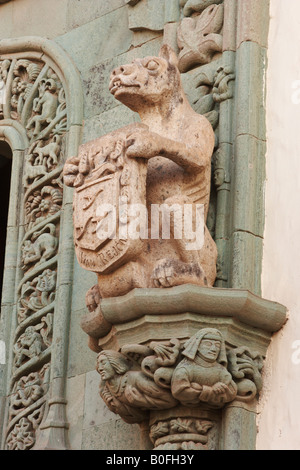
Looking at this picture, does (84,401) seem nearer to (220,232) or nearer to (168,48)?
(220,232)

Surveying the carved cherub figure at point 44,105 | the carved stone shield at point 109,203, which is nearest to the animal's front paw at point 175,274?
the carved stone shield at point 109,203

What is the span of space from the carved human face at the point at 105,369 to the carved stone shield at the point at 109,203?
0.38m

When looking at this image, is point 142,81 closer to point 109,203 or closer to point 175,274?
point 109,203

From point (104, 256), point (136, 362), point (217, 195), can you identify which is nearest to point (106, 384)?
point (136, 362)

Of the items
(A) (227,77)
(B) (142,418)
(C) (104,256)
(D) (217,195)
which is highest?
(A) (227,77)

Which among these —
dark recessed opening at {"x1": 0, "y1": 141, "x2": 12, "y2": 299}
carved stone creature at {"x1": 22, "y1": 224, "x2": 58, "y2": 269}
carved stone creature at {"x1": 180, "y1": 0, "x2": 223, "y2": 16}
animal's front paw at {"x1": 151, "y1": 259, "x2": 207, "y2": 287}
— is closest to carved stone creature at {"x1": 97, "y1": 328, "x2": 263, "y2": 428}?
animal's front paw at {"x1": 151, "y1": 259, "x2": 207, "y2": 287}

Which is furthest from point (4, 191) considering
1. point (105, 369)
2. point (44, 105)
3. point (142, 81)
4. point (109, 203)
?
point (105, 369)

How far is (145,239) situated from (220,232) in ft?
1.42

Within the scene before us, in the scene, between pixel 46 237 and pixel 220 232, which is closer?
pixel 220 232

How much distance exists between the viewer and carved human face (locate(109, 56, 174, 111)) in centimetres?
652

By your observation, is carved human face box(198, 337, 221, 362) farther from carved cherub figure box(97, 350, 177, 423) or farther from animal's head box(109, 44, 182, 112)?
animal's head box(109, 44, 182, 112)

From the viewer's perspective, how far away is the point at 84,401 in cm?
693

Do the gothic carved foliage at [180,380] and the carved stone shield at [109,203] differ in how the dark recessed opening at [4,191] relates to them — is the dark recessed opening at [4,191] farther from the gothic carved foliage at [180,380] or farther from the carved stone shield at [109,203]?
the gothic carved foliage at [180,380]

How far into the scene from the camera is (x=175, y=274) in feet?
20.5
